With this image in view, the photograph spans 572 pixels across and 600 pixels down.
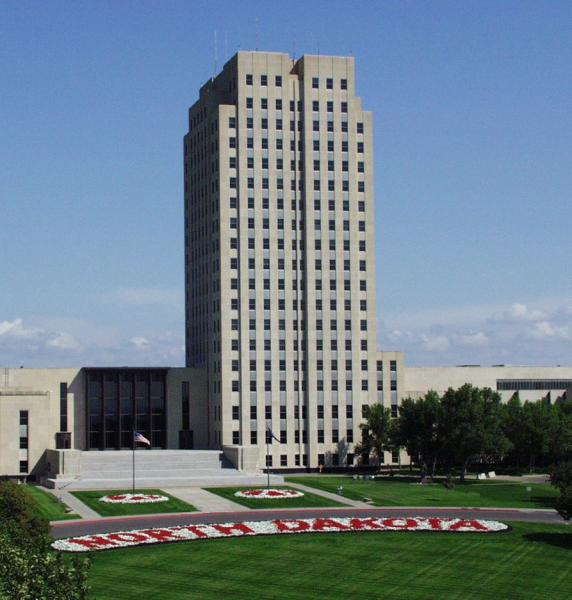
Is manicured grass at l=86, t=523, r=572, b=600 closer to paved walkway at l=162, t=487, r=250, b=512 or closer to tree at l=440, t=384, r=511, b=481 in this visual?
paved walkway at l=162, t=487, r=250, b=512

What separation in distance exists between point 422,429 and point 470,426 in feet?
24.7

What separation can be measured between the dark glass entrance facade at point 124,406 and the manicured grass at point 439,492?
93.5ft

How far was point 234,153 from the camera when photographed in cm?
16138

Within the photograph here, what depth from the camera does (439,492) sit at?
12281 cm

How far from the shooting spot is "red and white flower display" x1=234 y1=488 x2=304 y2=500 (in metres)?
118

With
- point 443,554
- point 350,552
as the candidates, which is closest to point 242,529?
point 350,552

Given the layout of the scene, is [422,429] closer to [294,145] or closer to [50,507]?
[294,145]

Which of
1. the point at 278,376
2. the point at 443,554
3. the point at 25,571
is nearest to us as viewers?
the point at 25,571

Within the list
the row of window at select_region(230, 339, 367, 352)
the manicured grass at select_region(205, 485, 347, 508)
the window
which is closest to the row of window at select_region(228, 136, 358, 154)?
the row of window at select_region(230, 339, 367, 352)

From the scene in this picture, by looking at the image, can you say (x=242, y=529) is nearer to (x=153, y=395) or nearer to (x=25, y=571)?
(x=25, y=571)

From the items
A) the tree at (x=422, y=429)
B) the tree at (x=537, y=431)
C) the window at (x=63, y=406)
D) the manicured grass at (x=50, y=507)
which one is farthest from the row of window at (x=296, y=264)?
the manicured grass at (x=50, y=507)

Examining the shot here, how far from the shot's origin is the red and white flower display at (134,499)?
4424 inches

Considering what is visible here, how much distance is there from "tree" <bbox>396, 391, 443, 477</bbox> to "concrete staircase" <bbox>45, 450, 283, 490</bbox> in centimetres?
2152

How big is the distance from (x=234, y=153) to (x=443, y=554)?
303 feet
